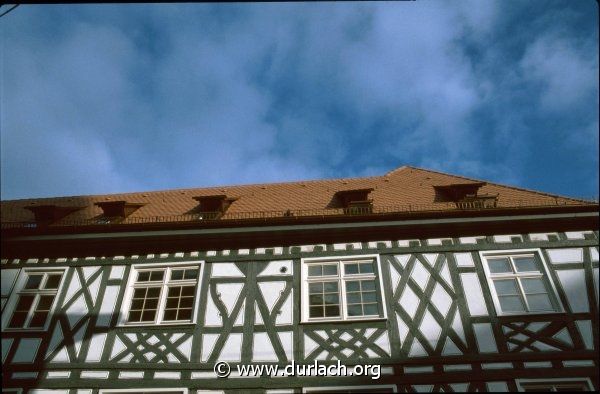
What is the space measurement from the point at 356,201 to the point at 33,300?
340 inches

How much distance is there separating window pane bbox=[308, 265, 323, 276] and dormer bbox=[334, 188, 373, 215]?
1810 millimetres

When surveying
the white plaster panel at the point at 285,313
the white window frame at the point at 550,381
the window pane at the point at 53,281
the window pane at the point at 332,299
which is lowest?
the white window frame at the point at 550,381

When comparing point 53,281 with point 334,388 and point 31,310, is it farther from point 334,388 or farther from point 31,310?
point 334,388

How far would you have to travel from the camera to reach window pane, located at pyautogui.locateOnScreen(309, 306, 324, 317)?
34.7 feet

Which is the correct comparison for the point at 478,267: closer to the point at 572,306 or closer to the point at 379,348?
the point at 572,306

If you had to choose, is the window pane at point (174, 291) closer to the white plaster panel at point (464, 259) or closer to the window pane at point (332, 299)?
the window pane at point (332, 299)

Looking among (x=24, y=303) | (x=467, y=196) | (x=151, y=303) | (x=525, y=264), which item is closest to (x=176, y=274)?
(x=151, y=303)

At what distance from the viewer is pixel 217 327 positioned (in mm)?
10492

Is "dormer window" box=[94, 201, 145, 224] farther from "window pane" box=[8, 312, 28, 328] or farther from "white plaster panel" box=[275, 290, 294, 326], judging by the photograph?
"white plaster panel" box=[275, 290, 294, 326]

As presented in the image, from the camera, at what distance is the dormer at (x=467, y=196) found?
12086 mm

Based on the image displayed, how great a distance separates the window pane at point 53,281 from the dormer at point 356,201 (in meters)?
7.70

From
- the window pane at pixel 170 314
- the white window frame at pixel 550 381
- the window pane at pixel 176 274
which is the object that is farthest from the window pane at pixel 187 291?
the white window frame at pixel 550 381

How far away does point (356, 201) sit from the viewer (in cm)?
1262

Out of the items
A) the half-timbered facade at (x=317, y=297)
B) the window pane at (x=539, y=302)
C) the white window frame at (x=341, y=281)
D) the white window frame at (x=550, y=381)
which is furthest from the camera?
the white window frame at (x=341, y=281)
